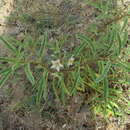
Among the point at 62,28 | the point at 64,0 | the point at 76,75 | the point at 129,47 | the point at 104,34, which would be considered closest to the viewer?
the point at 76,75

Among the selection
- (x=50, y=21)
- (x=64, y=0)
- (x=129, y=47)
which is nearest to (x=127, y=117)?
(x=129, y=47)

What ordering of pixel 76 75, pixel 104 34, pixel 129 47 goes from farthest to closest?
pixel 129 47 → pixel 104 34 → pixel 76 75

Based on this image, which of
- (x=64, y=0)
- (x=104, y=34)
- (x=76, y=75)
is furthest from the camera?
(x=64, y=0)

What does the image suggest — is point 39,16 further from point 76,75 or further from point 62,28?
point 76,75

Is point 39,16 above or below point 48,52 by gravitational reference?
above

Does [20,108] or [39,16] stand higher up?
[39,16]

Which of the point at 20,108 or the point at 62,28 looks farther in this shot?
the point at 62,28

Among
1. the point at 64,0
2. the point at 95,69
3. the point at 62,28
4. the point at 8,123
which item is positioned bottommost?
the point at 8,123

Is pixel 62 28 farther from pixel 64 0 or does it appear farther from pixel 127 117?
pixel 127 117

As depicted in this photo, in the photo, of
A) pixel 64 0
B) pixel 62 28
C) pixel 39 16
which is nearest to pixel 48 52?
pixel 62 28
